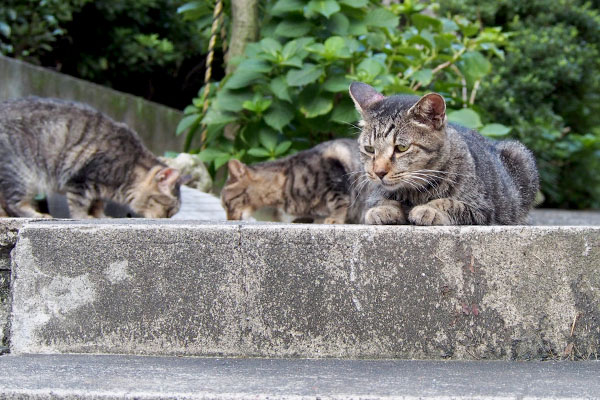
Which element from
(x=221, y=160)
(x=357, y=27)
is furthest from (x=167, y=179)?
(x=357, y=27)

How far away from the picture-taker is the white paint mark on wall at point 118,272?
2016 mm

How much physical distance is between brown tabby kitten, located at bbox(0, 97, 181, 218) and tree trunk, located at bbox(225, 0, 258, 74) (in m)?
1.12

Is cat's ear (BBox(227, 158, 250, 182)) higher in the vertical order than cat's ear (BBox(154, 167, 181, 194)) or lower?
higher

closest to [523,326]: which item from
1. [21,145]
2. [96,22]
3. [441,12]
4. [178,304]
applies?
[178,304]

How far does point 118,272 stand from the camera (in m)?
2.02

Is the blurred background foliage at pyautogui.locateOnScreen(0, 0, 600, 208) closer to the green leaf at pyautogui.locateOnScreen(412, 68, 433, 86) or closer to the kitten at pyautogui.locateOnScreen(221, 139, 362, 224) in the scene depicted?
the green leaf at pyautogui.locateOnScreen(412, 68, 433, 86)

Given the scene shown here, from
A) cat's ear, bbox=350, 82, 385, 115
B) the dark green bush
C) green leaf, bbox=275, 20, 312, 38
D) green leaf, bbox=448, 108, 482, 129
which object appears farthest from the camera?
the dark green bush

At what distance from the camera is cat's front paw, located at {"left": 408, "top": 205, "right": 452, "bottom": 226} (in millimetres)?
2322

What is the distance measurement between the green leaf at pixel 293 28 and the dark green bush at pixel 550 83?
3.26 meters

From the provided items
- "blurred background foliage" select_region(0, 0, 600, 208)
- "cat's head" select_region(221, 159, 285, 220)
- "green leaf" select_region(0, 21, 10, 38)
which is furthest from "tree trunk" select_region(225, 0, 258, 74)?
"green leaf" select_region(0, 21, 10, 38)

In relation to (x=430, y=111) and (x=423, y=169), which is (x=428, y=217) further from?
(x=430, y=111)

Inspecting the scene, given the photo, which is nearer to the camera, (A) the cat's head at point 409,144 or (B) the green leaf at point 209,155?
(A) the cat's head at point 409,144

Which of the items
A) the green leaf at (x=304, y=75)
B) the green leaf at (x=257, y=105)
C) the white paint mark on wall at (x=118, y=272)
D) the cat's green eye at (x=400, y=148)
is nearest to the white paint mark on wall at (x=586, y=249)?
the cat's green eye at (x=400, y=148)

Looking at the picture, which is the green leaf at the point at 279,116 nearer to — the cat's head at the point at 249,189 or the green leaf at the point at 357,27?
the cat's head at the point at 249,189
